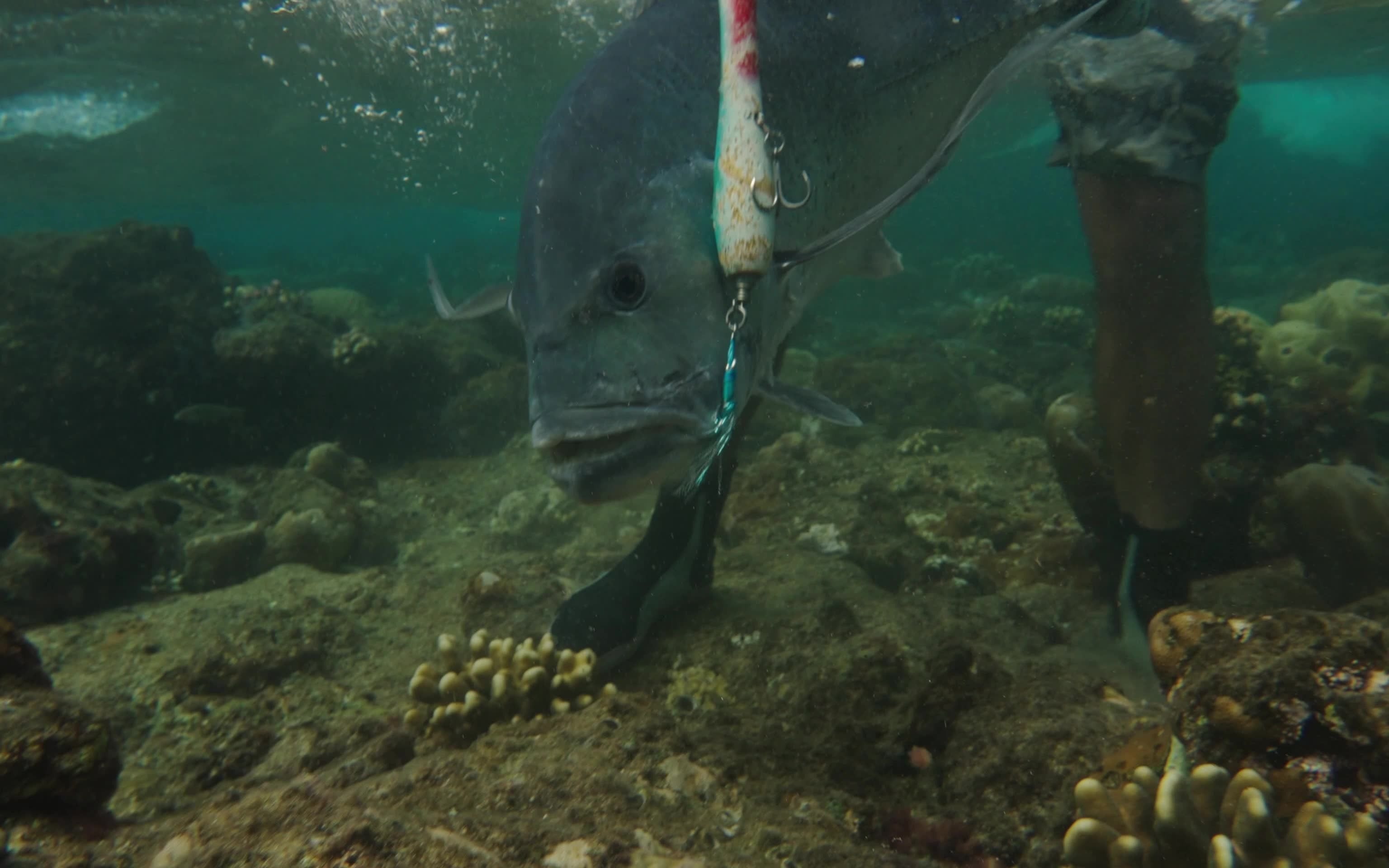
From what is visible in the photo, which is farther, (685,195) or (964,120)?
(685,195)

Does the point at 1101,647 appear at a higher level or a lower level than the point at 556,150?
lower

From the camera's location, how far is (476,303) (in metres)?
2.31

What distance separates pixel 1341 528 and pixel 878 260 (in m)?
A: 3.87

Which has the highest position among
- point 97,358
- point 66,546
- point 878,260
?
point 97,358

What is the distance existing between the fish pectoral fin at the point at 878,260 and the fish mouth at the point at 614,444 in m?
1.81

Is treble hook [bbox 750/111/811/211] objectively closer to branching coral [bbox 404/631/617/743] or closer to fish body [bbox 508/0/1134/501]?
fish body [bbox 508/0/1134/501]

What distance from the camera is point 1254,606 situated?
3.94 metres

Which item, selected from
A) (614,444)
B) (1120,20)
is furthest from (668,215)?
(1120,20)

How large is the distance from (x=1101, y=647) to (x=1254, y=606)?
87 cm

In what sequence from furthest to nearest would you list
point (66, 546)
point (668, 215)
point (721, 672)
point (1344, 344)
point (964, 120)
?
point (1344, 344) → point (66, 546) → point (721, 672) → point (668, 215) → point (964, 120)

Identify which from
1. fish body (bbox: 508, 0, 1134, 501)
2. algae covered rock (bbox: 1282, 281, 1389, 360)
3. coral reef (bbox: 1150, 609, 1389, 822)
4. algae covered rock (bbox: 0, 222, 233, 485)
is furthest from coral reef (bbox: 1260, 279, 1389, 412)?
algae covered rock (bbox: 0, 222, 233, 485)

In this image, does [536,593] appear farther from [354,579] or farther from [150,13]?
[150,13]

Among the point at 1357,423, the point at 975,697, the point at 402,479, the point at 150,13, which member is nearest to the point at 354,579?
the point at 402,479

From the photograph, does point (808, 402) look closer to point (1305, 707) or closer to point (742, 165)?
point (742, 165)
